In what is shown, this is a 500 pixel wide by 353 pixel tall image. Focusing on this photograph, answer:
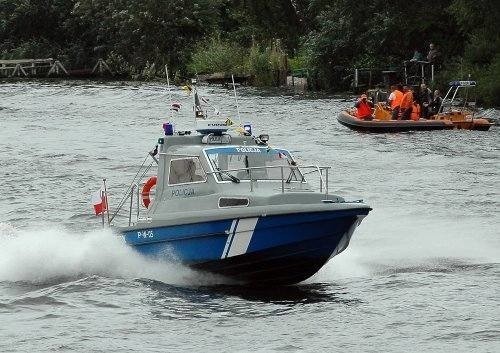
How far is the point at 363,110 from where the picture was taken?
4300cm

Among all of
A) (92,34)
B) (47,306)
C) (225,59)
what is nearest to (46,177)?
(47,306)

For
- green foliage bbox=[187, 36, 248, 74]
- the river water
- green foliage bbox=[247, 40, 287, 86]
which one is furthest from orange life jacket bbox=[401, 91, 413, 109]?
green foliage bbox=[187, 36, 248, 74]

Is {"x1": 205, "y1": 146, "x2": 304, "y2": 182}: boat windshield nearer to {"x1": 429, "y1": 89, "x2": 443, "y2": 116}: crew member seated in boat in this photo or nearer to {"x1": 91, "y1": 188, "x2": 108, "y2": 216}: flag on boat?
{"x1": 91, "y1": 188, "x2": 108, "y2": 216}: flag on boat

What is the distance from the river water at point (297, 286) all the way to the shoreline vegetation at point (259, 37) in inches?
768

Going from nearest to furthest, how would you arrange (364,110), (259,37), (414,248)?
(414,248)
(364,110)
(259,37)

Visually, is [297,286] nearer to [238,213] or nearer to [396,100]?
[238,213]

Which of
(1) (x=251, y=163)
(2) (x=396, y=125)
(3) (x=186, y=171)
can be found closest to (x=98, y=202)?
(3) (x=186, y=171)

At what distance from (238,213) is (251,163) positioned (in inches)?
61.7

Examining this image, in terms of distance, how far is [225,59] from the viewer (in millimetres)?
70625

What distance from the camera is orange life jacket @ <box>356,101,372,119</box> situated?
42.8 metres

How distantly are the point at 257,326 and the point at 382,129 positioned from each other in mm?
25454

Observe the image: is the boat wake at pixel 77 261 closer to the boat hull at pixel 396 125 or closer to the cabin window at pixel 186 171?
the cabin window at pixel 186 171

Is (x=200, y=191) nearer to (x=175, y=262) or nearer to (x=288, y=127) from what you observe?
(x=175, y=262)

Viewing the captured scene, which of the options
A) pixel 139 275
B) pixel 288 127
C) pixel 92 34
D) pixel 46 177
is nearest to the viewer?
pixel 139 275
